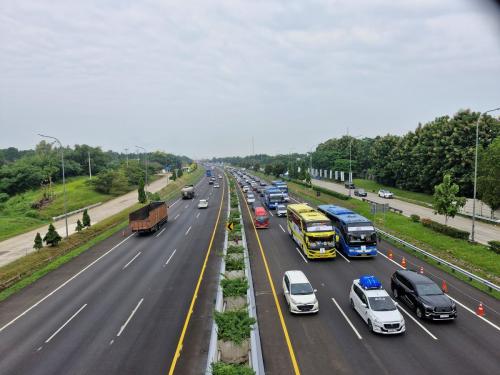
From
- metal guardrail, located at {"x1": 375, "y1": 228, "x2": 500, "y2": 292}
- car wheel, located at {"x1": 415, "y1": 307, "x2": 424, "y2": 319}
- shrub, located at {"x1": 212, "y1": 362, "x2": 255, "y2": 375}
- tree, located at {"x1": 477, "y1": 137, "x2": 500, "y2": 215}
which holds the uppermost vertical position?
tree, located at {"x1": 477, "y1": 137, "x2": 500, "y2": 215}

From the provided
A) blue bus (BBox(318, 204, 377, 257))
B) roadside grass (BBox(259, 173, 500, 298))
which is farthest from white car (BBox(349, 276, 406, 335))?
blue bus (BBox(318, 204, 377, 257))

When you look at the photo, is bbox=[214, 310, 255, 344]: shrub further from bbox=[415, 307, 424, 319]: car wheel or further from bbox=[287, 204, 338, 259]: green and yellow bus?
bbox=[287, 204, 338, 259]: green and yellow bus

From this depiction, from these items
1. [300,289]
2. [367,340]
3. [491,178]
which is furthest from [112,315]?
[491,178]

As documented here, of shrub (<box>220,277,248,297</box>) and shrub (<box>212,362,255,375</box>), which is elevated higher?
shrub (<box>212,362,255,375</box>)

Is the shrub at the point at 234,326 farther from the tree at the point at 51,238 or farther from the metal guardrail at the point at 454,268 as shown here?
the tree at the point at 51,238

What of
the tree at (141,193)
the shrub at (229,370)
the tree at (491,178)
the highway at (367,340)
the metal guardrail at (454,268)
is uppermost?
the tree at (491,178)

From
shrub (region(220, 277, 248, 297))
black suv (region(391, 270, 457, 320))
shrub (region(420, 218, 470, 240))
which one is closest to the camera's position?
black suv (region(391, 270, 457, 320))

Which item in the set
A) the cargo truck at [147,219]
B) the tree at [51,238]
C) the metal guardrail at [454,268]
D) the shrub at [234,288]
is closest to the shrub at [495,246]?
the metal guardrail at [454,268]
